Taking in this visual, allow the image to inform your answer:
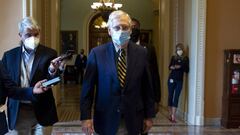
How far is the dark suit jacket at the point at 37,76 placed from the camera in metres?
3.37

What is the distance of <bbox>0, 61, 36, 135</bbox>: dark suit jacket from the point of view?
2.87 metres

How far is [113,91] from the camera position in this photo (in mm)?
3205

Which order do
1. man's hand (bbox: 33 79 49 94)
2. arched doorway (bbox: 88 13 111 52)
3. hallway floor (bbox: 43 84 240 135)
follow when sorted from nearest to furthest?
man's hand (bbox: 33 79 49 94), hallway floor (bbox: 43 84 240 135), arched doorway (bbox: 88 13 111 52)

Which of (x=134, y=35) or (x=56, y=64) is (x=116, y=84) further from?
(x=134, y=35)

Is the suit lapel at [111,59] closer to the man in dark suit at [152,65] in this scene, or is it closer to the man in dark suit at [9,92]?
the man in dark suit at [9,92]

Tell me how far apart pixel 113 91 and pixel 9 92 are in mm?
775

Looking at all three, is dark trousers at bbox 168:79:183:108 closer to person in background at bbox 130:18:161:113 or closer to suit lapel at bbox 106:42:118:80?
person in background at bbox 130:18:161:113

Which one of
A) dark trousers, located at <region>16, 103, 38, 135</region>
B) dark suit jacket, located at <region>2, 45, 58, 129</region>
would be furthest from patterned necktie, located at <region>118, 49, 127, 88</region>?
dark trousers, located at <region>16, 103, 38, 135</region>

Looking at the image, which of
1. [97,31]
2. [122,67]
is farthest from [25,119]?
[97,31]

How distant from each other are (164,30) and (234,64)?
292 cm

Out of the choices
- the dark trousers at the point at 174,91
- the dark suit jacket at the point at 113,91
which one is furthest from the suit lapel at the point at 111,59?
the dark trousers at the point at 174,91

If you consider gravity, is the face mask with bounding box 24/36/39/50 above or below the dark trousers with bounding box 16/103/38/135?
above

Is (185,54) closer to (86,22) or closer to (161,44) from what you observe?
(161,44)

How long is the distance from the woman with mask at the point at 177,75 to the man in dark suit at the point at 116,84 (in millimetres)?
4519
